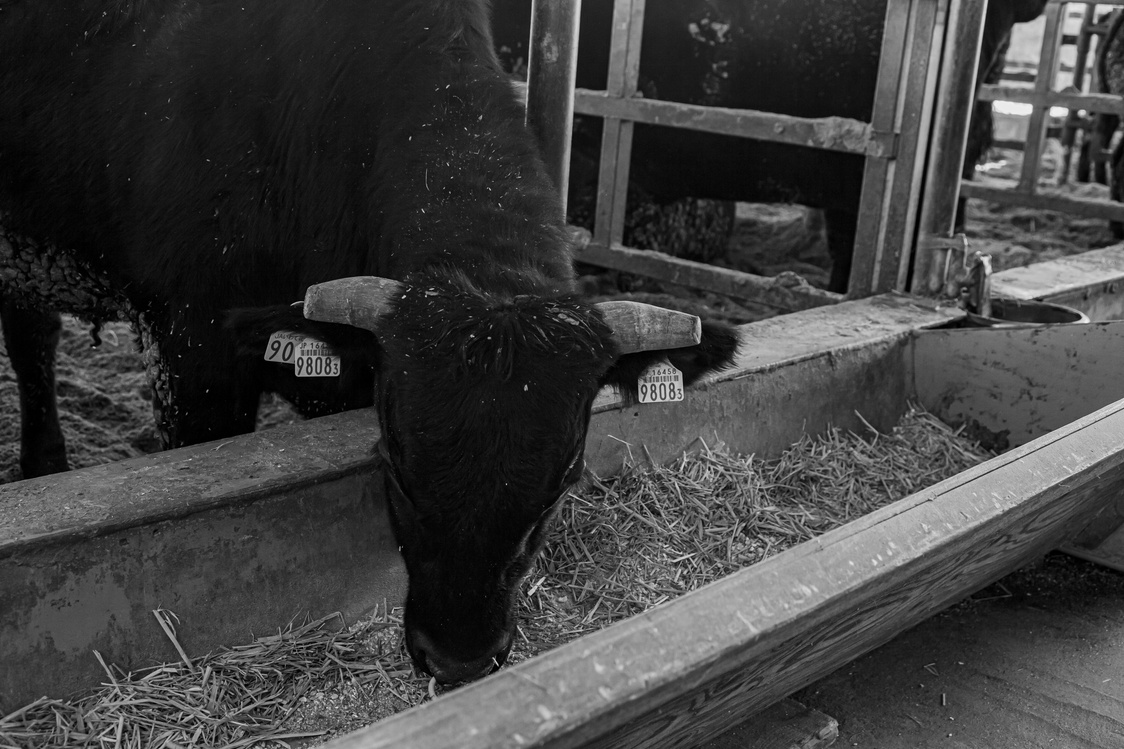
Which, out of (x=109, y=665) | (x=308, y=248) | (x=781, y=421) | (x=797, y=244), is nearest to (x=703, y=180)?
(x=797, y=244)

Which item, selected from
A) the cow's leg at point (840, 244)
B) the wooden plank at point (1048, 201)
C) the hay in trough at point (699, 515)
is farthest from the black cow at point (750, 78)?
the hay in trough at point (699, 515)

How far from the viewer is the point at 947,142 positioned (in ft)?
14.3

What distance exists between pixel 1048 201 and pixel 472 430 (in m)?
6.94

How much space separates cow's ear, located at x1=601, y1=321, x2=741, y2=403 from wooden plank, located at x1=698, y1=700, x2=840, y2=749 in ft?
2.54

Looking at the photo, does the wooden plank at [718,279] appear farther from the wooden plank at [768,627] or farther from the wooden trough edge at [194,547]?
the wooden plank at [768,627]

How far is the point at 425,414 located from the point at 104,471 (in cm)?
85

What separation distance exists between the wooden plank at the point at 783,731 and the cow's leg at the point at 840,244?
12.3ft

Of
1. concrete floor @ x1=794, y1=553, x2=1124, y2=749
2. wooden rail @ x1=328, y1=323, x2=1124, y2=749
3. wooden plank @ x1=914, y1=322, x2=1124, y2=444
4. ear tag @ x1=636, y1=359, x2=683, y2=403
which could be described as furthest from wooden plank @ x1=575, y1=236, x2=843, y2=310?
ear tag @ x1=636, y1=359, x2=683, y2=403

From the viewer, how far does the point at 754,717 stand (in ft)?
8.16

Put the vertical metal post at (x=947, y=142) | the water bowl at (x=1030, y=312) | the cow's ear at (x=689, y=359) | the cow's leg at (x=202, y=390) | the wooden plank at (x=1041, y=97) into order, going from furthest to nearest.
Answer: the wooden plank at (x=1041, y=97)
the water bowl at (x=1030, y=312)
the vertical metal post at (x=947, y=142)
the cow's leg at (x=202, y=390)
the cow's ear at (x=689, y=359)

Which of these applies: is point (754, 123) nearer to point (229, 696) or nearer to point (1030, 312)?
point (1030, 312)

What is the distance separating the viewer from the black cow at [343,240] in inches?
79.0

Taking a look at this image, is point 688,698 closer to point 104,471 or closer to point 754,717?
point 754,717

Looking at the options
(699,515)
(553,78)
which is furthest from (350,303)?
(553,78)
